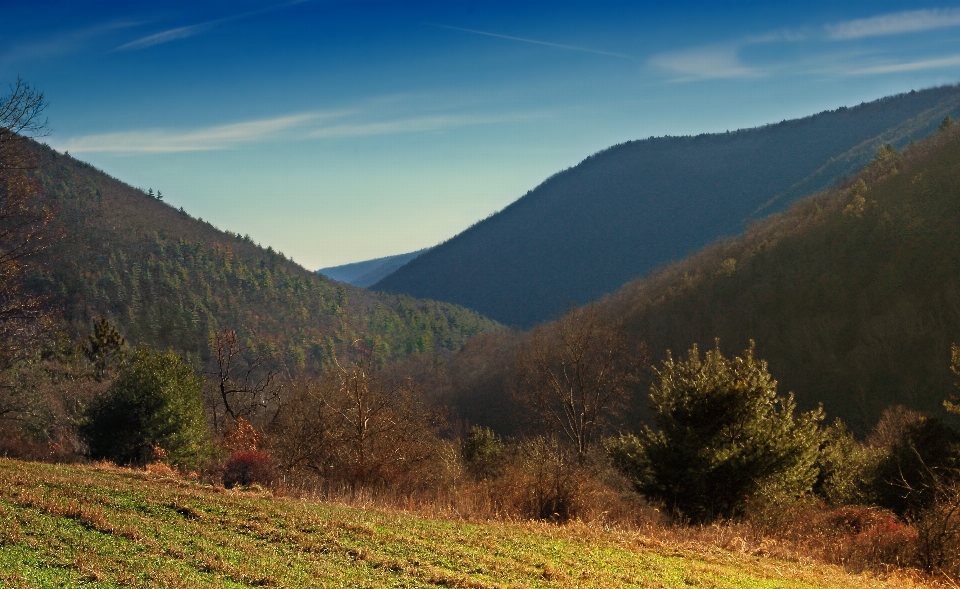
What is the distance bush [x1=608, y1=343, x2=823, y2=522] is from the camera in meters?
16.0

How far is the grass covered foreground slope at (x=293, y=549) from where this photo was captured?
23.0ft

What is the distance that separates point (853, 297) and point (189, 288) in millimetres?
95804

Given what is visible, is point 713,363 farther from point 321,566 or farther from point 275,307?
point 275,307

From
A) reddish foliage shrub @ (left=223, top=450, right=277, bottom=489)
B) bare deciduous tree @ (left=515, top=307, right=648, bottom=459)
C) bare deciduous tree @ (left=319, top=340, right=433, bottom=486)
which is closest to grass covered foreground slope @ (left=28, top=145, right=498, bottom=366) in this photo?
bare deciduous tree @ (left=515, top=307, right=648, bottom=459)

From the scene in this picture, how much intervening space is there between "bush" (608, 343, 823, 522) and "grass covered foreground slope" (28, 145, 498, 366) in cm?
8054

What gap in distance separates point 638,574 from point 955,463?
1465 cm

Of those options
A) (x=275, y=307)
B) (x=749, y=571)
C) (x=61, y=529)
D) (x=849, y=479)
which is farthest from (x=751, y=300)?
(x=275, y=307)

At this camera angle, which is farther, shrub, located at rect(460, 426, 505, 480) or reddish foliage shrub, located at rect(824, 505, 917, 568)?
shrub, located at rect(460, 426, 505, 480)

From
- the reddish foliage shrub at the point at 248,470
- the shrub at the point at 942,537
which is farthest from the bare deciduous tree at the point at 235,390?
the shrub at the point at 942,537

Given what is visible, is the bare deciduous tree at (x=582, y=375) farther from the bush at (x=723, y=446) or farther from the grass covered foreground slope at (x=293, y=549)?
the grass covered foreground slope at (x=293, y=549)

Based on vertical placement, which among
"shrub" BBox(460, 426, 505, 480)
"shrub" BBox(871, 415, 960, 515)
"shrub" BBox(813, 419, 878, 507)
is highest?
"shrub" BBox(871, 415, 960, 515)

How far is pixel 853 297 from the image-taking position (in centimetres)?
6538

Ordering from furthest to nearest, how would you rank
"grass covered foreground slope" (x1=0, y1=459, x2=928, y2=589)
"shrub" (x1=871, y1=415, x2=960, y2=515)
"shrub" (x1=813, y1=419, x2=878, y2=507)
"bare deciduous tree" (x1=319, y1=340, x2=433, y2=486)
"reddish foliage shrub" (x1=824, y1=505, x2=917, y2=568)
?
"shrub" (x1=813, y1=419, x2=878, y2=507) → "shrub" (x1=871, y1=415, x2=960, y2=515) → "bare deciduous tree" (x1=319, y1=340, x2=433, y2=486) → "reddish foliage shrub" (x1=824, y1=505, x2=917, y2=568) → "grass covered foreground slope" (x1=0, y1=459, x2=928, y2=589)

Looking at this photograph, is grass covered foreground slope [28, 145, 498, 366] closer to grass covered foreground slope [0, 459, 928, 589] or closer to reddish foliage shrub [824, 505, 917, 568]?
grass covered foreground slope [0, 459, 928, 589]
